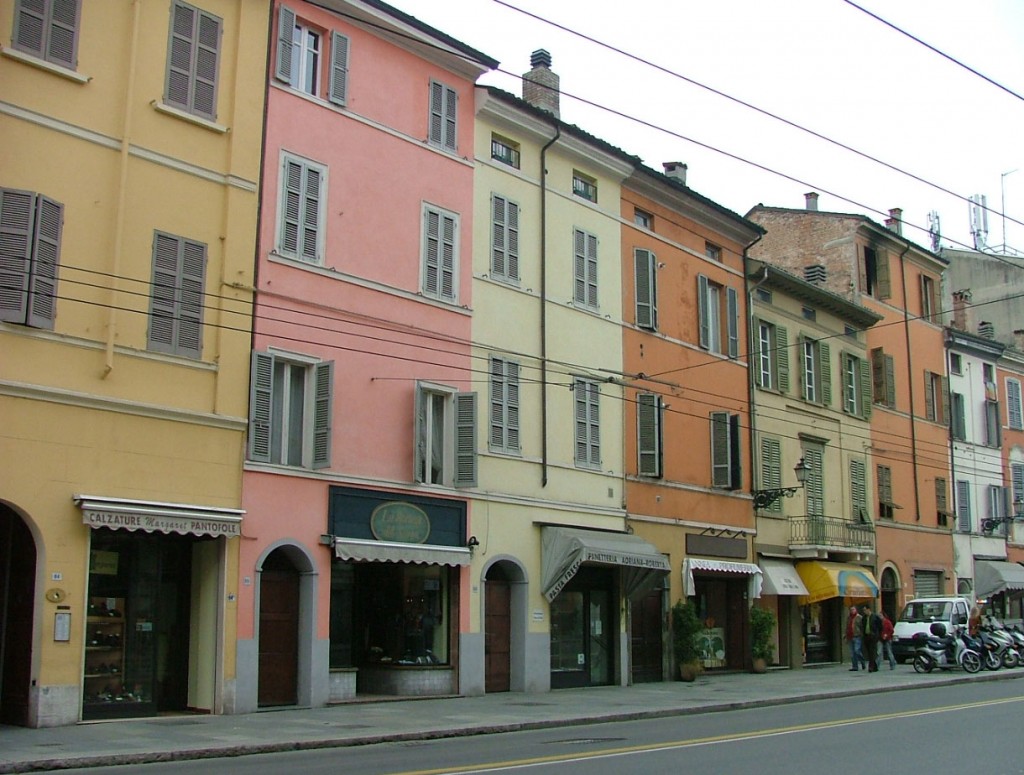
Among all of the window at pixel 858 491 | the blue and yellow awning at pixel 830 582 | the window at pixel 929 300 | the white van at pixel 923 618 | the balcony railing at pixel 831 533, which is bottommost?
the white van at pixel 923 618

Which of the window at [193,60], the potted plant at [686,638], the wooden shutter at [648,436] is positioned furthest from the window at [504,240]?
the potted plant at [686,638]

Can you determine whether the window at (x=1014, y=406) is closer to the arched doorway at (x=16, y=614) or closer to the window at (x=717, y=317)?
the window at (x=717, y=317)

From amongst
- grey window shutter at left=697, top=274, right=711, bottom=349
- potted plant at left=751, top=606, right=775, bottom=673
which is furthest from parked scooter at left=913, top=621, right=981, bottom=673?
grey window shutter at left=697, top=274, right=711, bottom=349

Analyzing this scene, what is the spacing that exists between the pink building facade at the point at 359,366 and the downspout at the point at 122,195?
8.31 ft

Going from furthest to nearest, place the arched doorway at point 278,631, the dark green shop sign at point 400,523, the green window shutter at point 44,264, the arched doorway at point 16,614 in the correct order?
the dark green shop sign at point 400,523
the arched doorway at point 278,631
the green window shutter at point 44,264
the arched doorway at point 16,614

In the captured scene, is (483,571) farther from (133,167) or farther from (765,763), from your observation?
(765,763)

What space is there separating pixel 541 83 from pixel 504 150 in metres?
3.62

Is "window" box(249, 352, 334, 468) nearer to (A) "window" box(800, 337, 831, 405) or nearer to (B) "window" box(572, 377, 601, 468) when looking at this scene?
(B) "window" box(572, 377, 601, 468)

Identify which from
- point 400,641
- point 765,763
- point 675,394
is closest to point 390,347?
point 400,641

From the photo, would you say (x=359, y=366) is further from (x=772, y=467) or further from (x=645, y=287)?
(x=772, y=467)

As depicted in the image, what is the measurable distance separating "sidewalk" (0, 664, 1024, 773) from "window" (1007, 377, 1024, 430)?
2113 centimetres

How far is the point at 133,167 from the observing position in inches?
704

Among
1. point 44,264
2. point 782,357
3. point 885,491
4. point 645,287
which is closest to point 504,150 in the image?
point 645,287

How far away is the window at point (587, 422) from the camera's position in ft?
83.9
